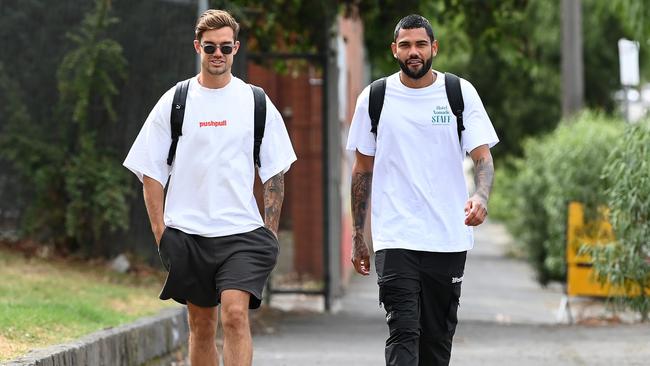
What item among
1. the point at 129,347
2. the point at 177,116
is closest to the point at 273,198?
the point at 177,116

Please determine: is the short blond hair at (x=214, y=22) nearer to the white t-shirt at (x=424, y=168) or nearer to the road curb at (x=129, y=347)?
the white t-shirt at (x=424, y=168)

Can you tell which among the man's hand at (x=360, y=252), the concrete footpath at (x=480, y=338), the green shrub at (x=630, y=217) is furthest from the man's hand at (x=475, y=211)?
the green shrub at (x=630, y=217)

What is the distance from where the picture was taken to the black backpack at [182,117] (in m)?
6.91

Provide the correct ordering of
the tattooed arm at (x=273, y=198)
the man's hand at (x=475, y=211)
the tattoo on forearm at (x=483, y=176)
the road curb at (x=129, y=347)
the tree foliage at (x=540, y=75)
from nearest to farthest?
the man's hand at (x=475, y=211) → the tattoo on forearm at (x=483, y=176) → the tattooed arm at (x=273, y=198) → the road curb at (x=129, y=347) → the tree foliage at (x=540, y=75)

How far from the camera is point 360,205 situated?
23.7 ft

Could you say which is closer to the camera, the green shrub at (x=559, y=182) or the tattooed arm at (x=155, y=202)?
the tattooed arm at (x=155, y=202)

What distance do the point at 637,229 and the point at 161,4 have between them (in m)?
4.97

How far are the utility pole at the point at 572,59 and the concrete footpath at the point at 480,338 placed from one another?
12.9 feet

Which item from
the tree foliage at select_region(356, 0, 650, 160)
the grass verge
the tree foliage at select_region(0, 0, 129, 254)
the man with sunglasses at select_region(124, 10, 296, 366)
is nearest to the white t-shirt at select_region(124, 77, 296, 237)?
the man with sunglasses at select_region(124, 10, 296, 366)

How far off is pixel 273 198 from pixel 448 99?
895 mm

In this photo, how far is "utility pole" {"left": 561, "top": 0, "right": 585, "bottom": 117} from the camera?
2338cm

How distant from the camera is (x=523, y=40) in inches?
719

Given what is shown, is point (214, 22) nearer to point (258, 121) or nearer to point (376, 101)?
point (258, 121)

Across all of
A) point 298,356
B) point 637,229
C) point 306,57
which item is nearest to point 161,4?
point 306,57
